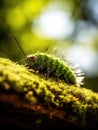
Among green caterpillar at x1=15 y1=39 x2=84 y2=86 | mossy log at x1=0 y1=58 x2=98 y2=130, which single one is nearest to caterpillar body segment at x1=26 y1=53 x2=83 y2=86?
green caterpillar at x1=15 y1=39 x2=84 y2=86

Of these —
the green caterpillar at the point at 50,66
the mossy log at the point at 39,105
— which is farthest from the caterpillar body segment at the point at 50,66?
the mossy log at the point at 39,105

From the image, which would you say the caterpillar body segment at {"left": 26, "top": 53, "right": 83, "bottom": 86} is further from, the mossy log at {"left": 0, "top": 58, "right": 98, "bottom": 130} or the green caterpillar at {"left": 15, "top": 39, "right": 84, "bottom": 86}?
the mossy log at {"left": 0, "top": 58, "right": 98, "bottom": 130}

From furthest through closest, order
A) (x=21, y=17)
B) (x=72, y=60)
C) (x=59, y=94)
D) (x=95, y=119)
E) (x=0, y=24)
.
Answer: (x=21, y=17) < (x=0, y=24) < (x=72, y=60) < (x=95, y=119) < (x=59, y=94)

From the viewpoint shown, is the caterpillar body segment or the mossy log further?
the caterpillar body segment

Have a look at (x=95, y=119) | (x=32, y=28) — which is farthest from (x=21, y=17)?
(x=95, y=119)

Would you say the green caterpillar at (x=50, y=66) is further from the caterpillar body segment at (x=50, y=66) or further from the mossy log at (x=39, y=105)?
the mossy log at (x=39, y=105)

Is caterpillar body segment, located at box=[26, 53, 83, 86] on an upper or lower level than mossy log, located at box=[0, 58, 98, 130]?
upper

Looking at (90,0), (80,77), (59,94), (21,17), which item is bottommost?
(59,94)

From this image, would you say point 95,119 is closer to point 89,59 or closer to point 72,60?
point 72,60
